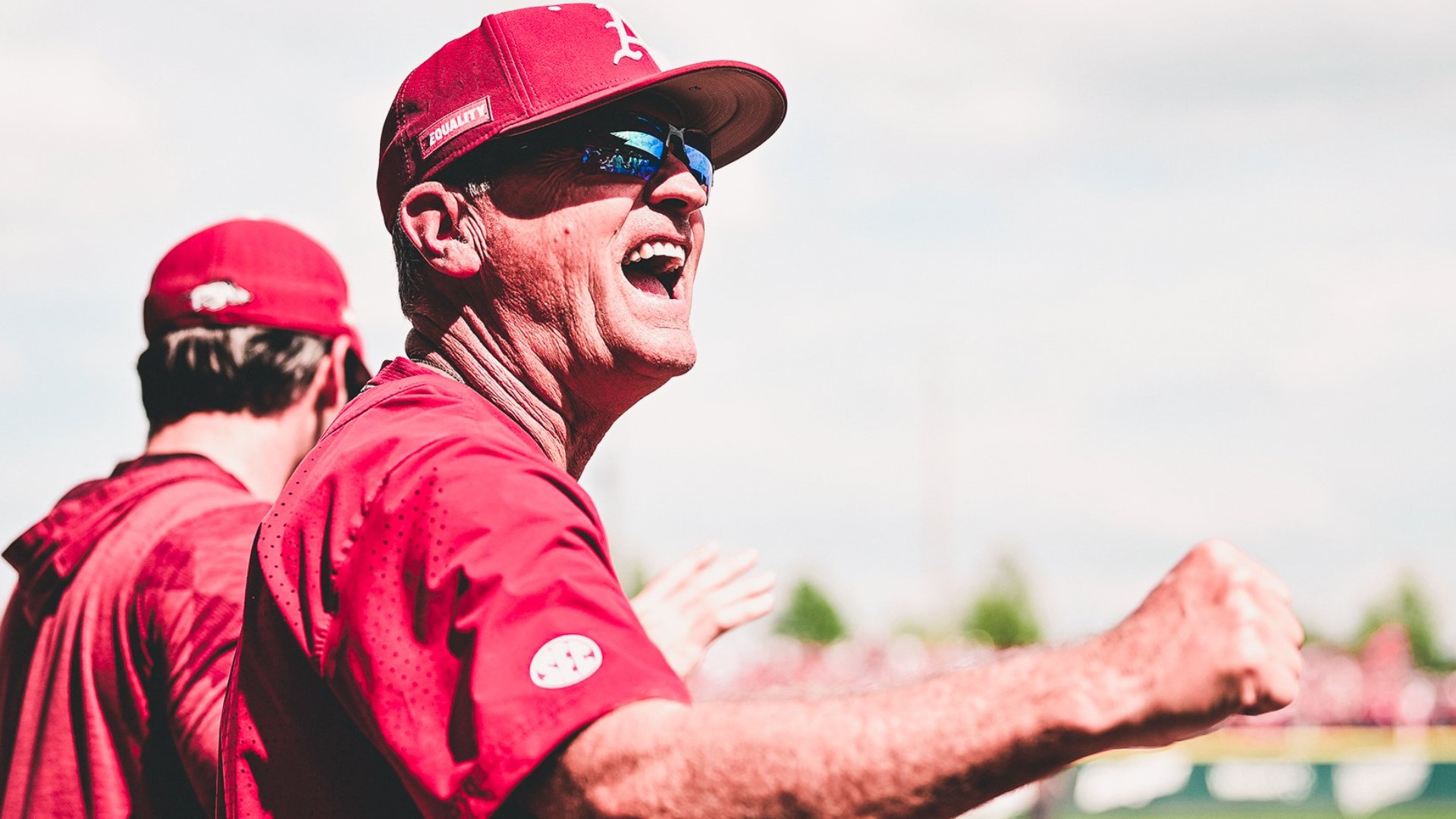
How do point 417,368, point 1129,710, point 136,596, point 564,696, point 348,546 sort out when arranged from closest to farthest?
point 1129,710, point 564,696, point 348,546, point 417,368, point 136,596

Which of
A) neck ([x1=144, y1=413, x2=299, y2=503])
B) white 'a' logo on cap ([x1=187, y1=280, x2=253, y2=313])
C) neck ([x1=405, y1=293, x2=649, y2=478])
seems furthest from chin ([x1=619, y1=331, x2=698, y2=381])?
white 'a' logo on cap ([x1=187, y1=280, x2=253, y2=313])

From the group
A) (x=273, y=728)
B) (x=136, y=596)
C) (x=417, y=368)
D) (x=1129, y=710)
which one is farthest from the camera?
(x=136, y=596)

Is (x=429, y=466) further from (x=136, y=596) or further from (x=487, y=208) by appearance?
(x=136, y=596)

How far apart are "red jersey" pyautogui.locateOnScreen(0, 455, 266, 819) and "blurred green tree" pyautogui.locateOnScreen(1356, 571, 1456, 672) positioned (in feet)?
259

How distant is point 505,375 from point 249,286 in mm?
1746

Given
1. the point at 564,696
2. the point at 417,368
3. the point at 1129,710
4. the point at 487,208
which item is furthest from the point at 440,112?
the point at 1129,710

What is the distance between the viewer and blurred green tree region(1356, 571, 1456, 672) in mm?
76938

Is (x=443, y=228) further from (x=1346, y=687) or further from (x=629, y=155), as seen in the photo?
(x=1346, y=687)

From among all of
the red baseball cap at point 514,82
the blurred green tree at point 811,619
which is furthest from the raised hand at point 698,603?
the blurred green tree at point 811,619

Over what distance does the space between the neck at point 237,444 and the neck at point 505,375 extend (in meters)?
1.41

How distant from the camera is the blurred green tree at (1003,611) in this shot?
76625mm

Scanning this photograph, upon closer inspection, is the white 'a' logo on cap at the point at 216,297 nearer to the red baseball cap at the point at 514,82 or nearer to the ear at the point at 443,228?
the red baseball cap at the point at 514,82

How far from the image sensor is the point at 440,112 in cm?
261

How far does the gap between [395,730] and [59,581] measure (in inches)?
82.4
